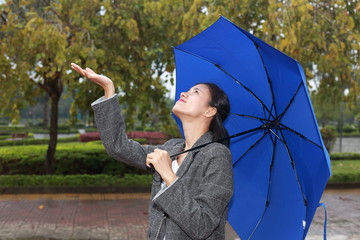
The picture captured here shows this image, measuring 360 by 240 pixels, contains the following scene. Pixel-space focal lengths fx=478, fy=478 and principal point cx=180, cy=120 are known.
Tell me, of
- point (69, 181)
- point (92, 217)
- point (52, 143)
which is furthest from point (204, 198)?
point (52, 143)

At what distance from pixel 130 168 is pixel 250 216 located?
9967mm

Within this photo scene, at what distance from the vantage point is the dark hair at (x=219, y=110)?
2.41 metres

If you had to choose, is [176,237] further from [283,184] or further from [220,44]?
[220,44]

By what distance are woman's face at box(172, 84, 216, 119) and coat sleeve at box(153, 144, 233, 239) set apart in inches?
8.9

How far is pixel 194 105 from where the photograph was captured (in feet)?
7.72

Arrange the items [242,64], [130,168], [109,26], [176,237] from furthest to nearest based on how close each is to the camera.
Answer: [130,168], [109,26], [242,64], [176,237]

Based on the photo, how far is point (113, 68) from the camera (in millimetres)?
9578

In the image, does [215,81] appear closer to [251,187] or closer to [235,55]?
[235,55]

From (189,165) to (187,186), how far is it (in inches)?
4.3

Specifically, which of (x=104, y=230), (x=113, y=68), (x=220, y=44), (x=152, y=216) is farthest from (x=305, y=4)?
(x=152, y=216)

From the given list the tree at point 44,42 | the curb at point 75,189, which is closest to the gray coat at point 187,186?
the tree at point 44,42

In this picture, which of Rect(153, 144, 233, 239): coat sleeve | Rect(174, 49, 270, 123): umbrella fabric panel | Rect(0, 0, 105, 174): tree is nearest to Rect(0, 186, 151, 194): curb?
Rect(0, 0, 105, 174): tree

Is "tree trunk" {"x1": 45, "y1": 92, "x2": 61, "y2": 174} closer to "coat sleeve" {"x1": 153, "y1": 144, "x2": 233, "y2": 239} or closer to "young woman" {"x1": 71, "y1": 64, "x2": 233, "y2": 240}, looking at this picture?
"young woman" {"x1": 71, "y1": 64, "x2": 233, "y2": 240}

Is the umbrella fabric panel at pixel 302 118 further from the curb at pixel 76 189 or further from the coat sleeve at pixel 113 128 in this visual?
the curb at pixel 76 189
